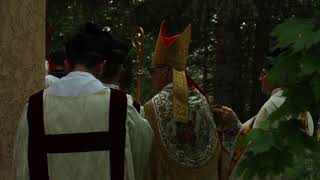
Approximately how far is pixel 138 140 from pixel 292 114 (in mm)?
1819

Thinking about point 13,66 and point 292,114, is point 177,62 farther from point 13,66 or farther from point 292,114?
point 292,114

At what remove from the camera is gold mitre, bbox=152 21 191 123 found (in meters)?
4.61

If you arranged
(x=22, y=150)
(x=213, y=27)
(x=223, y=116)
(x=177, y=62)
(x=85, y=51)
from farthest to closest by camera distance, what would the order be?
(x=213, y=27) < (x=223, y=116) < (x=177, y=62) < (x=22, y=150) < (x=85, y=51)

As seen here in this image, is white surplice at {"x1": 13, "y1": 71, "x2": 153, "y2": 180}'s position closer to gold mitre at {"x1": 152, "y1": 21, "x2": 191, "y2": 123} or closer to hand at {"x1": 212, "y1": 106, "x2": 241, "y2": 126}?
gold mitre at {"x1": 152, "y1": 21, "x2": 191, "y2": 123}

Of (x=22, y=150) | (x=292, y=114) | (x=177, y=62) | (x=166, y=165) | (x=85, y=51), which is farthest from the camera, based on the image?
(x=177, y=62)

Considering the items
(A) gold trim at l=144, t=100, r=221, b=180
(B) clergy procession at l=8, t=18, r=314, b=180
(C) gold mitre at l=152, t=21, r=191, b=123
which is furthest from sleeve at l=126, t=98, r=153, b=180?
(C) gold mitre at l=152, t=21, r=191, b=123

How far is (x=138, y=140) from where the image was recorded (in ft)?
13.8

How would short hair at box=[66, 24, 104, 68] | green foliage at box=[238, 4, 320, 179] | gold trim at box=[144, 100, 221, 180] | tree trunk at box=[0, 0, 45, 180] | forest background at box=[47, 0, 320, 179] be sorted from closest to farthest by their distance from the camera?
green foliage at box=[238, 4, 320, 179]
short hair at box=[66, 24, 104, 68]
gold trim at box=[144, 100, 221, 180]
tree trunk at box=[0, 0, 45, 180]
forest background at box=[47, 0, 320, 179]

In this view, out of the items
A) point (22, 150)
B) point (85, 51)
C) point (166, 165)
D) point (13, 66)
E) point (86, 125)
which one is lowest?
point (166, 165)

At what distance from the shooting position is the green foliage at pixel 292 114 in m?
2.32

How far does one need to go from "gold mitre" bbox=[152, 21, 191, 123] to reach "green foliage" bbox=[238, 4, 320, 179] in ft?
6.47

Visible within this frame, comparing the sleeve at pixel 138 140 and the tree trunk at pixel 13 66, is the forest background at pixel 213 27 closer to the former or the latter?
the tree trunk at pixel 13 66

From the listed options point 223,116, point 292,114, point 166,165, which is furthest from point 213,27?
point 292,114

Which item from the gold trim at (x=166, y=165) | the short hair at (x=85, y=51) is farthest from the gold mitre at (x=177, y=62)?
the short hair at (x=85, y=51)
